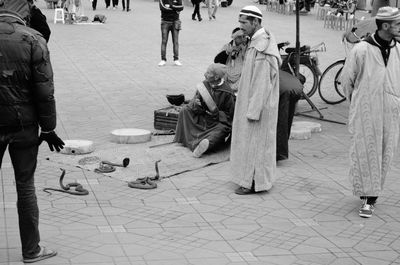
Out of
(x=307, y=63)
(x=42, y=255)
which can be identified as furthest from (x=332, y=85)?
(x=42, y=255)

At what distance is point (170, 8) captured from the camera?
565 inches

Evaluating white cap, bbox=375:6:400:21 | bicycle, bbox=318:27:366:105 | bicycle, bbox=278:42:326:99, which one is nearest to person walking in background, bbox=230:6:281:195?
white cap, bbox=375:6:400:21

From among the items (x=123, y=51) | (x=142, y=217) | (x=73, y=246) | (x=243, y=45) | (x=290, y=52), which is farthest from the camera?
(x=123, y=51)

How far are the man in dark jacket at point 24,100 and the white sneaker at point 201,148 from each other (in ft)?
9.85

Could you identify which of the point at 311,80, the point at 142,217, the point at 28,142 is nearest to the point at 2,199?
the point at 142,217

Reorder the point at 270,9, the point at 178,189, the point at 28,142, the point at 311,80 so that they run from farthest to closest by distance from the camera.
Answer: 1. the point at 270,9
2. the point at 311,80
3. the point at 178,189
4. the point at 28,142

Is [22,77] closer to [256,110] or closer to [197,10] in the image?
[256,110]

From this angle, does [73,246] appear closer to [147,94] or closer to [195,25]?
[147,94]

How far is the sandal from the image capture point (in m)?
4.82

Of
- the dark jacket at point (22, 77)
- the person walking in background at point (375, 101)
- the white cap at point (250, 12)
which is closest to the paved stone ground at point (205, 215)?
the person walking in background at point (375, 101)

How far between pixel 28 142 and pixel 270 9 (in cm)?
2744

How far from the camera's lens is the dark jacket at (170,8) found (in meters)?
14.1

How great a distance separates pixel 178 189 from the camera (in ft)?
21.8

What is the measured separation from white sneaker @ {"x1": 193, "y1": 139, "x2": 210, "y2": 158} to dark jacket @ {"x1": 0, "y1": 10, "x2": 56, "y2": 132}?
3148 mm
